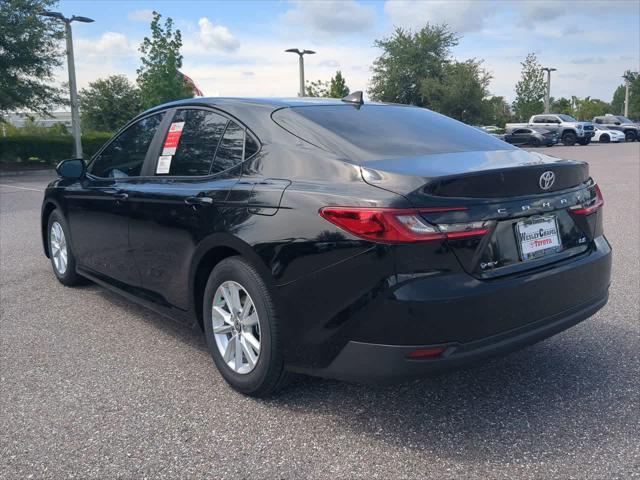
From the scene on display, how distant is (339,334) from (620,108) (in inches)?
4868

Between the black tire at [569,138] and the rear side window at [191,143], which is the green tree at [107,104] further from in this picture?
the rear side window at [191,143]

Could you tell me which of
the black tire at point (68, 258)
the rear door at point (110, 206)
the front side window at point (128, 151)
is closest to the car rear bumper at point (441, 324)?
the rear door at point (110, 206)

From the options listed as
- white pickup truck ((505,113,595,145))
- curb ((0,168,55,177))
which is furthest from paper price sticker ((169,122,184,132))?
white pickup truck ((505,113,595,145))

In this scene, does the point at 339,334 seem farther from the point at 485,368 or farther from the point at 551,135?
the point at 551,135

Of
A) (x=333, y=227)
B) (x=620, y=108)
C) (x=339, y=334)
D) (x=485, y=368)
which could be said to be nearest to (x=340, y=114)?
(x=333, y=227)

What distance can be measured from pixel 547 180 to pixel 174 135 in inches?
89.9

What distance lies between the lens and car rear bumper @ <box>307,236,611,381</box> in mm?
2594

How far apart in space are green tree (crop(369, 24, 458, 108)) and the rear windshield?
51820 millimetres

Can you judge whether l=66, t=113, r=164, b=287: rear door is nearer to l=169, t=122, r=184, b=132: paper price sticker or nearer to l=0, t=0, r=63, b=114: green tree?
l=169, t=122, r=184, b=132: paper price sticker

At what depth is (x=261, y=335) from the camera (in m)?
3.05

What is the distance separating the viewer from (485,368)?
3.65 metres

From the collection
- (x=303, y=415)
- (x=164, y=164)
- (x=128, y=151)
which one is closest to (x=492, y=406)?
(x=303, y=415)

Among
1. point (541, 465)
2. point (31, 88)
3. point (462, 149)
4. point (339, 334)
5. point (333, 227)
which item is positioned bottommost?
point (541, 465)

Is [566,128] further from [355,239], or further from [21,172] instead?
[355,239]
